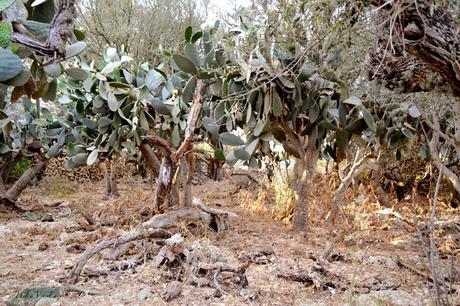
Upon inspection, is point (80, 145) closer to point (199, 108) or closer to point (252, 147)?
point (199, 108)

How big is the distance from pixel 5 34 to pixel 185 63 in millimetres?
1671

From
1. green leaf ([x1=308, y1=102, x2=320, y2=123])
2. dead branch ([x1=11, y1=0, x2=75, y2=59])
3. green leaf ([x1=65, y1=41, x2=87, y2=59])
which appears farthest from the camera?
green leaf ([x1=308, y1=102, x2=320, y2=123])

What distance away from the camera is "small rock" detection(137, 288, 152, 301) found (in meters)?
1.89

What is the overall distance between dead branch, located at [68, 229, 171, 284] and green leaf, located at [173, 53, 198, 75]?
3.54 ft

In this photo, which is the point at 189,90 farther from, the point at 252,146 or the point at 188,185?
the point at 188,185

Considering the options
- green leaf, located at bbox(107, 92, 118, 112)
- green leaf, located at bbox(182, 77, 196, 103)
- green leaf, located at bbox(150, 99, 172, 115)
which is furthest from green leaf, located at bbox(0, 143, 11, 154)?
green leaf, located at bbox(182, 77, 196, 103)

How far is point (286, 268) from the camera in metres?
2.38

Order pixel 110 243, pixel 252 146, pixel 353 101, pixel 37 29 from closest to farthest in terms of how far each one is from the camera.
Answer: pixel 37 29
pixel 110 243
pixel 353 101
pixel 252 146

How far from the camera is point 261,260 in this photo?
2.54 metres

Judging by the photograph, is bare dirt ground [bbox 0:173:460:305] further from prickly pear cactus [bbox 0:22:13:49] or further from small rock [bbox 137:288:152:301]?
prickly pear cactus [bbox 0:22:13:49]

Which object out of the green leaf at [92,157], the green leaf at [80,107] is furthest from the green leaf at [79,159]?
the green leaf at [80,107]

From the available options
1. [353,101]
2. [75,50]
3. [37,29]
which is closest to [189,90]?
[353,101]

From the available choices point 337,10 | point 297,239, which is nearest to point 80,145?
point 297,239

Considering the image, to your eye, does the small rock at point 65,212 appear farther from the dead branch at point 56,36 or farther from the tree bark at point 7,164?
the dead branch at point 56,36
